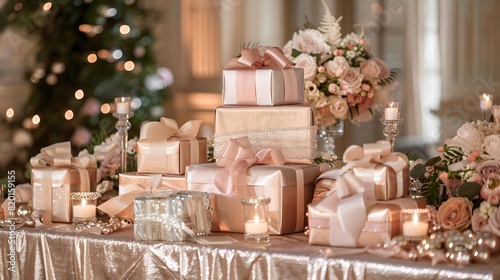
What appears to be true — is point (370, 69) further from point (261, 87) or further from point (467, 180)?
point (467, 180)

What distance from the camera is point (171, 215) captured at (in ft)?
8.38

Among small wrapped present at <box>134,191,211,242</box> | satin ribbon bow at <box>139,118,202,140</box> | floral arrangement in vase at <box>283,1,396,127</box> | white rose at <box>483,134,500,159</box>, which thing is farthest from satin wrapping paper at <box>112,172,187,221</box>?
floral arrangement in vase at <box>283,1,396,127</box>

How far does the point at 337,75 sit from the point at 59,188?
4.43 feet

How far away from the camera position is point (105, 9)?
6422mm

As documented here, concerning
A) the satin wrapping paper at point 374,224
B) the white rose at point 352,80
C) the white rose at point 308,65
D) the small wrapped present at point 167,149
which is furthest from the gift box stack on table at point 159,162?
the white rose at point 352,80

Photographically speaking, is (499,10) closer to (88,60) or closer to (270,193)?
(88,60)

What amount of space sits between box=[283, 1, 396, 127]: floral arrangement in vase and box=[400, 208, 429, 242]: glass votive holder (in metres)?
1.47

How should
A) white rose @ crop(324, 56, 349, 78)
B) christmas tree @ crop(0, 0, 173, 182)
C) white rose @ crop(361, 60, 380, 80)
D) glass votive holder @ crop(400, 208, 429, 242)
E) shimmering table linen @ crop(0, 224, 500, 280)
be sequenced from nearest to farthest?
shimmering table linen @ crop(0, 224, 500, 280)
glass votive holder @ crop(400, 208, 429, 242)
white rose @ crop(324, 56, 349, 78)
white rose @ crop(361, 60, 380, 80)
christmas tree @ crop(0, 0, 173, 182)

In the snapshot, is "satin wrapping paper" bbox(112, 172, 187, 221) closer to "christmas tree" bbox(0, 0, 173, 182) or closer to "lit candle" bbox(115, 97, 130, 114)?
"lit candle" bbox(115, 97, 130, 114)

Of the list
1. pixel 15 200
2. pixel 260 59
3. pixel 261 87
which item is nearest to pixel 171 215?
pixel 261 87

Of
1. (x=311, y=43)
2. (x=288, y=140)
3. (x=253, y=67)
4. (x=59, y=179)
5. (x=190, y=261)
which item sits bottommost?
(x=190, y=261)

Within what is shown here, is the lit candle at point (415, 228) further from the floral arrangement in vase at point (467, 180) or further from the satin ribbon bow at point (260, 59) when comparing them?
the satin ribbon bow at point (260, 59)

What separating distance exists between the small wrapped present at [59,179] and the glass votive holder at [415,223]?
3.81 ft

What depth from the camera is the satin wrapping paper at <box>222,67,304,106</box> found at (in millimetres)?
2793
